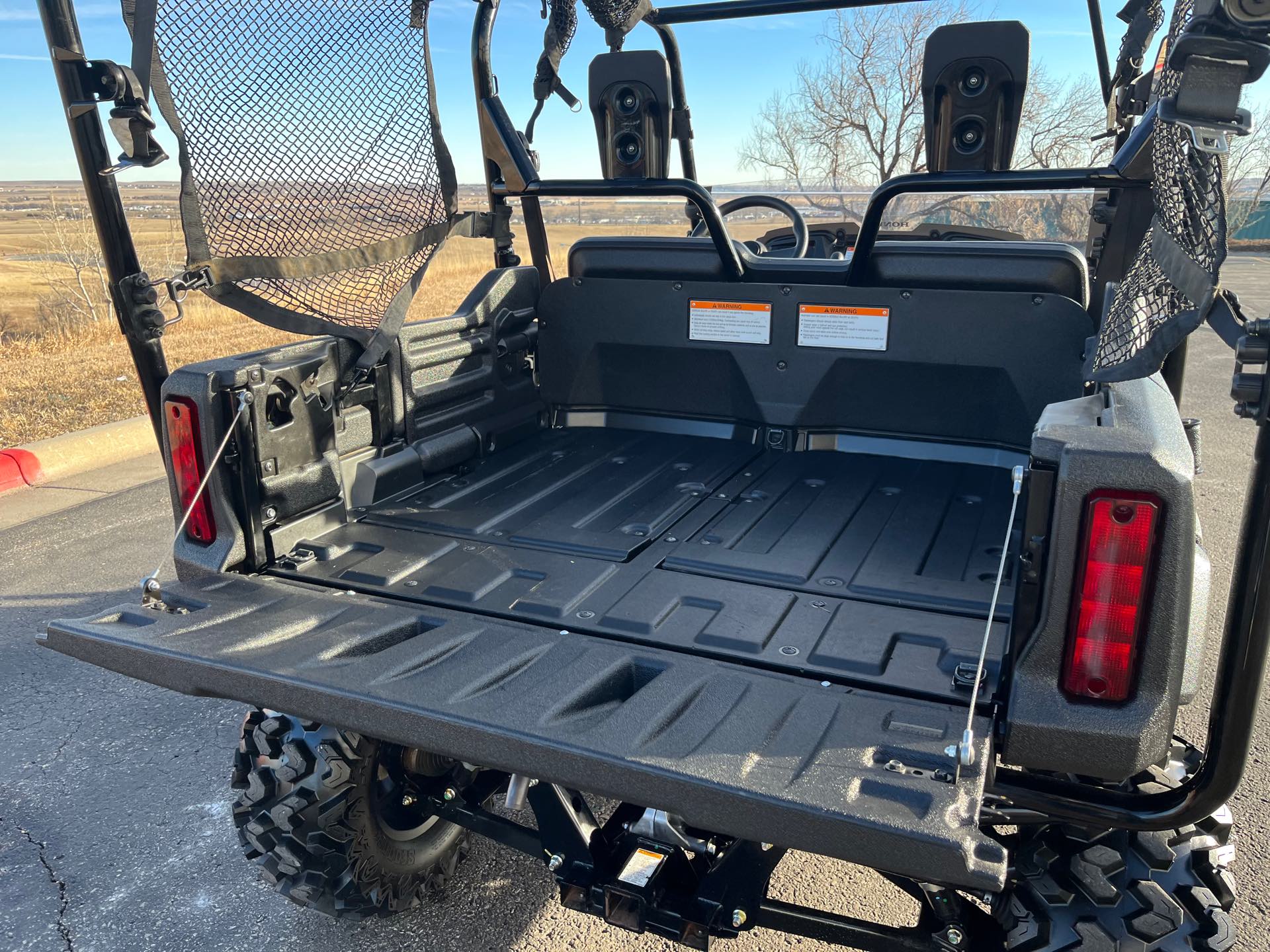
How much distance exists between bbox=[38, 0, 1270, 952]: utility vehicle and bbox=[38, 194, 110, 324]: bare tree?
50.7ft

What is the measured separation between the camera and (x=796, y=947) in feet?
7.91

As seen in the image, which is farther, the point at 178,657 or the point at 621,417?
the point at 621,417

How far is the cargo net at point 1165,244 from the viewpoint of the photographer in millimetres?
1485

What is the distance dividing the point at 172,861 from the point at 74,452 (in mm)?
4860

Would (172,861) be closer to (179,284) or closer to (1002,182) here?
(179,284)

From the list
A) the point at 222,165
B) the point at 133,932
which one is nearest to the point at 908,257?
the point at 222,165

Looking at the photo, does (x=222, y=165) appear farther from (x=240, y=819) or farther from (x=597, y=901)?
(x=597, y=901)

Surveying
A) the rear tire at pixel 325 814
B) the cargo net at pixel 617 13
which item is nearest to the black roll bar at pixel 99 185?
the rear tire at pixel 325 814

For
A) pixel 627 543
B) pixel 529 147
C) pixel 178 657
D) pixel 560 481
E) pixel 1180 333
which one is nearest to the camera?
pixel 1180 333

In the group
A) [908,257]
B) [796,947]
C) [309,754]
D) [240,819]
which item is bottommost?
[796,947]

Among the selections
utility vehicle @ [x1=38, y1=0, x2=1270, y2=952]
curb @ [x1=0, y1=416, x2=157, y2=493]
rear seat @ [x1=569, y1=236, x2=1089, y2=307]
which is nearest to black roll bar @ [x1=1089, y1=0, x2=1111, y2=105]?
utility vehicle @ [x1=38, y1=0, x2=1270, y2=952]

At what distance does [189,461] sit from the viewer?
235 cm

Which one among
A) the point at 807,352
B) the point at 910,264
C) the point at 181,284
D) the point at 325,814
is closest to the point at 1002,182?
the point at 910,264

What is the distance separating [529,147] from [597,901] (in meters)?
2.51
